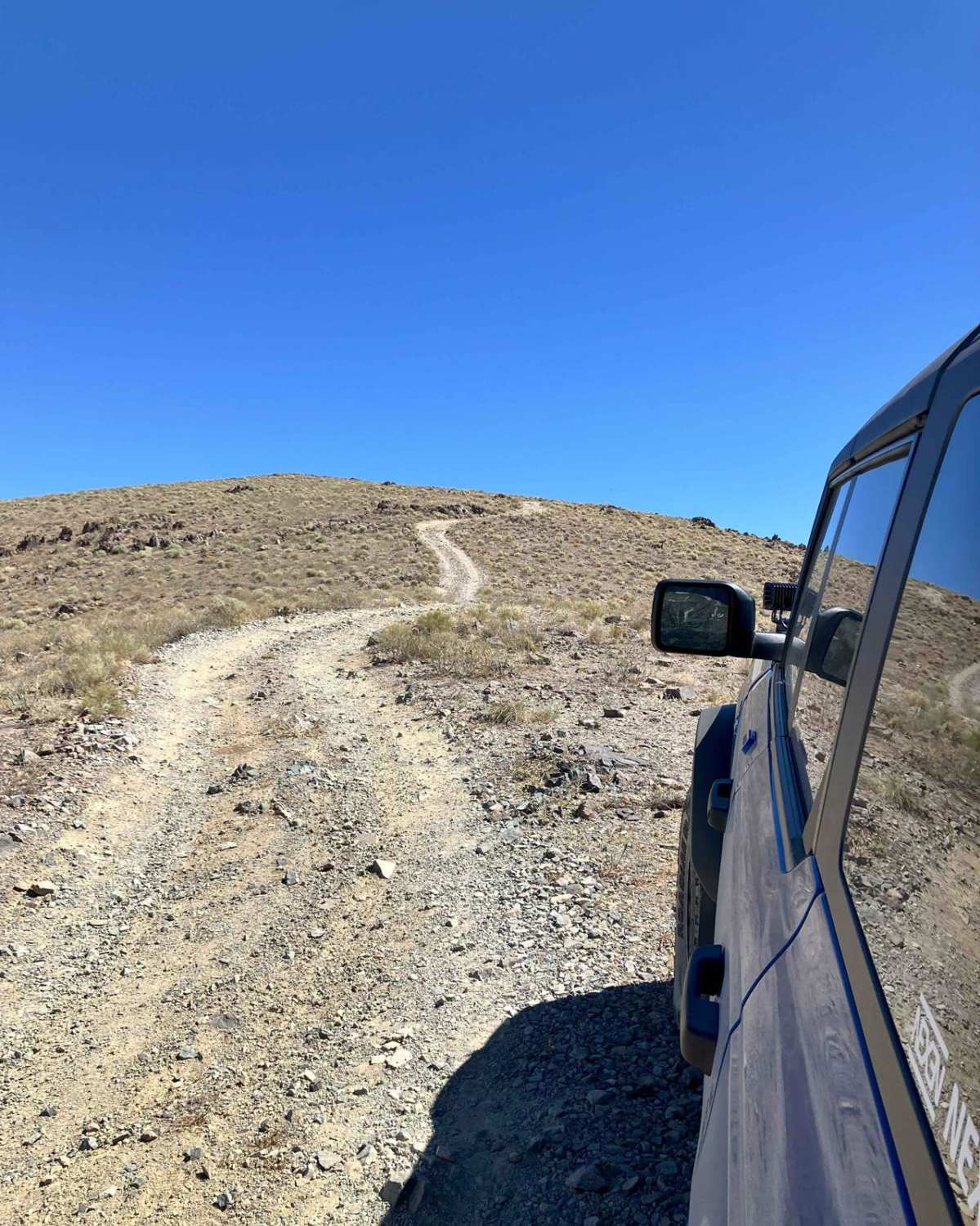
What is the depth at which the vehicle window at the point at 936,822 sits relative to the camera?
725mm

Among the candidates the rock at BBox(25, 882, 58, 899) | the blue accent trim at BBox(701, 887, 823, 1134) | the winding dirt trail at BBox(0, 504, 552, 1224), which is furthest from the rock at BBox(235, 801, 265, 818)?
the blue accent trim at BBox(701, 887, 823, 1134)

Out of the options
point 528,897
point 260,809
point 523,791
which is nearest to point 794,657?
point 528,897

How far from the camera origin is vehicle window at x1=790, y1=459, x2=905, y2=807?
142 cm

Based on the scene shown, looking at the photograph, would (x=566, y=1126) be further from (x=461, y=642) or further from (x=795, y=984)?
(x=461, y=642)

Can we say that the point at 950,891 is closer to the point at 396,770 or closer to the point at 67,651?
the point at 396,770

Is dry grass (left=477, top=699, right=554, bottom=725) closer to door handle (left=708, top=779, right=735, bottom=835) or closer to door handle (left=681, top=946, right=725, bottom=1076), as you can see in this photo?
door handle (left=708, top=779, right=735, bottom=835)

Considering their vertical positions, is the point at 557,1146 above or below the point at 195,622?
below

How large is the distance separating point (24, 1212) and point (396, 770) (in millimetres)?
4579

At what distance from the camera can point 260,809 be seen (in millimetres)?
6496

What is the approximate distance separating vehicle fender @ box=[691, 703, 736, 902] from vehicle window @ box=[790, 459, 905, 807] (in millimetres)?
598

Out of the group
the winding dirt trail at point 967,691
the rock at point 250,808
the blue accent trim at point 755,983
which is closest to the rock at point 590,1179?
the blue accent trim at point 755,983

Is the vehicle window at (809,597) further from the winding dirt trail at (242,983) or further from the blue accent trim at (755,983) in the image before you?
the winding dirt trail at (242,983)

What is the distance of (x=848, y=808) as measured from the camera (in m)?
1.14

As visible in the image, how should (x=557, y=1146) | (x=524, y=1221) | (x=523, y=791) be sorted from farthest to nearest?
(x=523, y=791)
(x=557, y=1146)
(x=524, y=1221)
